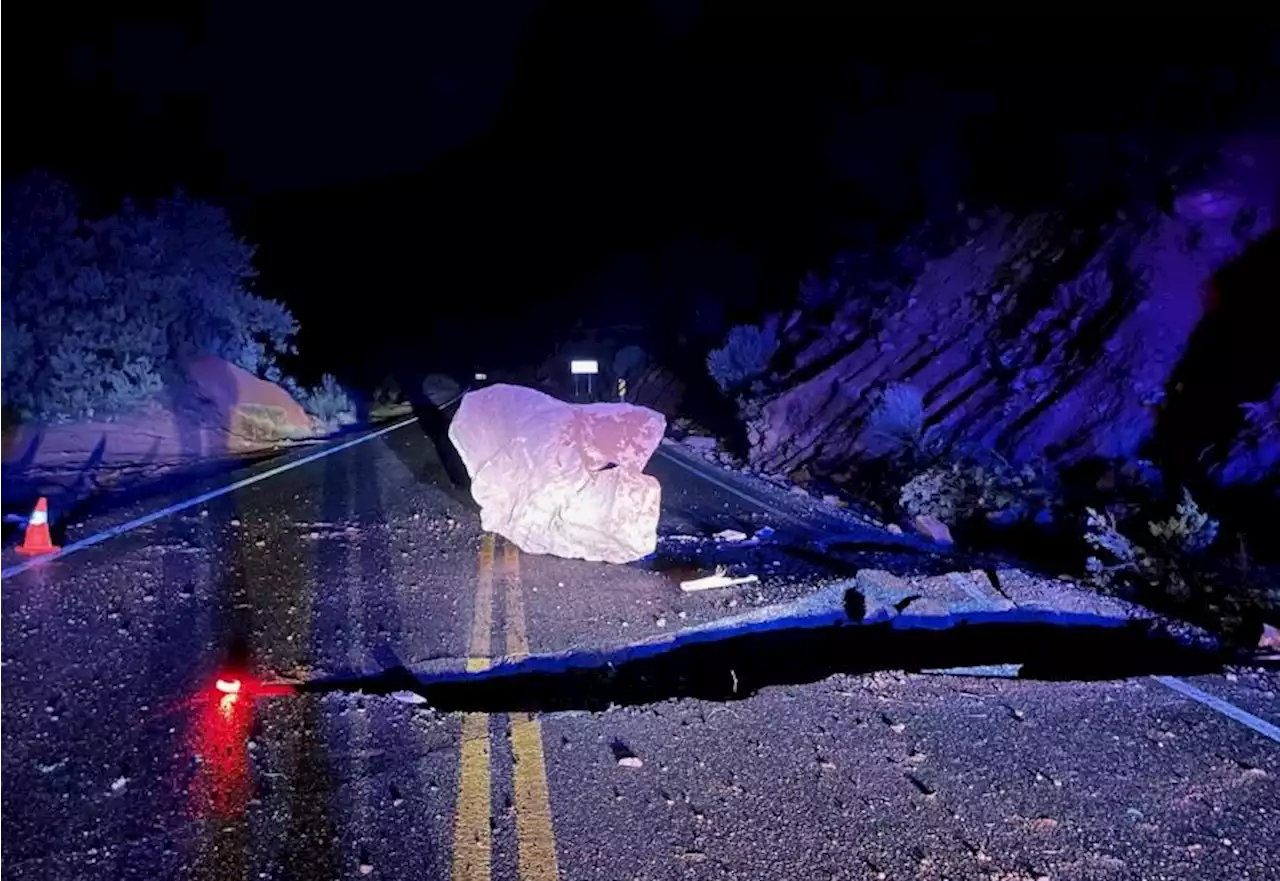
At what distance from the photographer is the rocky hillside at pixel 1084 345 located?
1348 centimetres

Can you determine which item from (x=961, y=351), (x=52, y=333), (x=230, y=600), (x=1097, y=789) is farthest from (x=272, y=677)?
(x=961, y=351)

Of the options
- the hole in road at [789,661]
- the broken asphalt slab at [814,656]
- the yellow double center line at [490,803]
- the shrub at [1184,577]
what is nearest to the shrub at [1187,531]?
the shrub at [1184,577]

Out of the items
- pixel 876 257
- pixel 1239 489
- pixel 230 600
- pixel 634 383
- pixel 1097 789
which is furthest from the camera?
pixel 634 383

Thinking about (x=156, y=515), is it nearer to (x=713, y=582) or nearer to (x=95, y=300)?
(x=713, y=582)

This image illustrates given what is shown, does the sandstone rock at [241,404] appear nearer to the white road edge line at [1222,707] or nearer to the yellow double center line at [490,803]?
the yellow double center line at [490,803]

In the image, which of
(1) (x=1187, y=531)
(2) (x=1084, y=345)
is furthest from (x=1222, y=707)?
(2) (x=1084, y=345)

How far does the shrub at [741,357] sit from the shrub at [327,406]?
31.8ft

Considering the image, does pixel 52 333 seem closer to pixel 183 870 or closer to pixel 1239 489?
pixel 183 870

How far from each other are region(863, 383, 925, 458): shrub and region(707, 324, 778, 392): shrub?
25.0 feet

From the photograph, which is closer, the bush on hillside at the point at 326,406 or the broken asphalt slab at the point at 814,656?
the broken asphalt slab at the point at 814,656

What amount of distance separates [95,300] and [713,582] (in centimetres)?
1349

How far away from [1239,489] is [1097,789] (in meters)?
8.79

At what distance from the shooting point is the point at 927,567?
862 cm

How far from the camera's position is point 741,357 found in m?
24.8
